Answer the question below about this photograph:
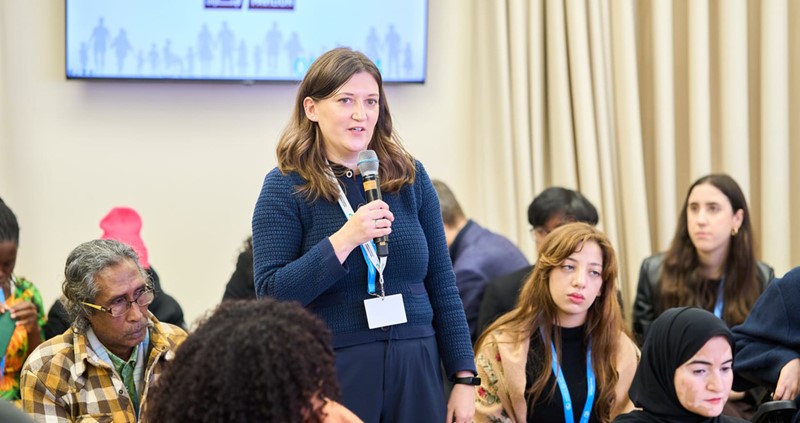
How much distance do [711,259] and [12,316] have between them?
2.81 meters

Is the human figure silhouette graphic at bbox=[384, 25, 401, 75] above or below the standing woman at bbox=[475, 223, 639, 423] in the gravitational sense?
above

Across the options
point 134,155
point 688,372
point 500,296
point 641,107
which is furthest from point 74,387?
point 641,107

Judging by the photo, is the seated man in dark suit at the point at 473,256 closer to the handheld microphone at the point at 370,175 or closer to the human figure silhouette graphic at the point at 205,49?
the human figure silhouette graphic at the point at 205,49

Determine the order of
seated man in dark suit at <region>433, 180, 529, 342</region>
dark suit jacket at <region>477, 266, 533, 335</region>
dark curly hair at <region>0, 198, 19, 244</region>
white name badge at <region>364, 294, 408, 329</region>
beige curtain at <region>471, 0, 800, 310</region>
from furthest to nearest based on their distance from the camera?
beige curtain at <region>471, 0, 800, 310</region> → seated man in dark suit at <region>433, 180, 529, 342</region> → dark suit jacket at <region>477, 266, 533, 335</region> → dark curly hair at <region>0, 198, 19, 244</region> → white name badge at <region>364, 294, 408, 329</region>

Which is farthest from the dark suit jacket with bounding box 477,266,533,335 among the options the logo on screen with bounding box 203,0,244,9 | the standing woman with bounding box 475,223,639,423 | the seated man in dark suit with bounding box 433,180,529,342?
the logo on screen with bounding box 203,0,244,9

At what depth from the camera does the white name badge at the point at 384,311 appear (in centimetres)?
245

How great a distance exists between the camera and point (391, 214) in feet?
7.86

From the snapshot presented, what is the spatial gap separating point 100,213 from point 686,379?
10.3 feet

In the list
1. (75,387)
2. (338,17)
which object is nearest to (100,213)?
(338,17)

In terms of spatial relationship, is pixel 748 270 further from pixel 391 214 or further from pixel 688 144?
pixel 391 214

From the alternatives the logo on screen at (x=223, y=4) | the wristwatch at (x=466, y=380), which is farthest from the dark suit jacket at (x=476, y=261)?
the wristwatch at (x=466, y=380)

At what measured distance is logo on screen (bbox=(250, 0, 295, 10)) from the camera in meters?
4.96

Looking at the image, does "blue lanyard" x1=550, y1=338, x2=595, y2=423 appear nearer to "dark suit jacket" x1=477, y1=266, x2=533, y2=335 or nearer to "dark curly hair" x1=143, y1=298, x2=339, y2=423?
"dark suit jacket" x1=477, y1=266, x2=533, y2=335

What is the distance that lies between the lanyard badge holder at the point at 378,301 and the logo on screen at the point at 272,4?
2.69 metres
